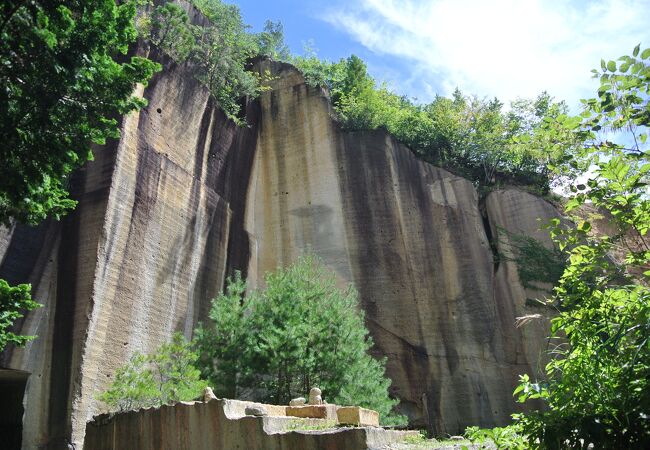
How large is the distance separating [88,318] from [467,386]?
10634 millimetres

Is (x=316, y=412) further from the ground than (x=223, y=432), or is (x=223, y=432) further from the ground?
(x=316, y=412)

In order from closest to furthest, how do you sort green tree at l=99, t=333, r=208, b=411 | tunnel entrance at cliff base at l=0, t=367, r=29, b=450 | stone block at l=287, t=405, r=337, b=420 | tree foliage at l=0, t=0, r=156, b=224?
tree foliage at l=0, t=0, r=156, b=224, stone block at l=287, t=405, r=337, b=420, green tree at l=99, t=333, r=208, b=411, tunnel entrance at cliff base at l=0, t=367, r=29, b=450

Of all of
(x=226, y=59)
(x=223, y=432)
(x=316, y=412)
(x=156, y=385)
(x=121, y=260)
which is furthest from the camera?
(x=226, y=59)

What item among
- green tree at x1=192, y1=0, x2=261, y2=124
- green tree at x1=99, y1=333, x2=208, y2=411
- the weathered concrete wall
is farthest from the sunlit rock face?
green tree at x1=99, y1=333, x2=208, y2=411

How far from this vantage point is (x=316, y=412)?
326 inches

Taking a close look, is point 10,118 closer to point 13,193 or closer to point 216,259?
point 13,193

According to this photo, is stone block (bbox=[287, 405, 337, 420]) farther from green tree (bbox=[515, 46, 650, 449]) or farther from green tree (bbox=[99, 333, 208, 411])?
green tree (bbox=[515, 46, 650, 449])

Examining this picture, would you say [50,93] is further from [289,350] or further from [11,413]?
[11,413]

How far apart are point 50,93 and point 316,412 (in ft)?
17.8

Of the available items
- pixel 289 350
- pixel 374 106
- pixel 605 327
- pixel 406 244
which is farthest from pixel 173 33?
pixel 605 327

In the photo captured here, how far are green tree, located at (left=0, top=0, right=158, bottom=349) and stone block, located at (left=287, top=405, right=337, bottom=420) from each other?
3.86 m

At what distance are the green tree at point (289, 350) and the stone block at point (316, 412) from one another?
2.67 metres

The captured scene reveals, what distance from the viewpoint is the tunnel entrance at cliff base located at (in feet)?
41.8

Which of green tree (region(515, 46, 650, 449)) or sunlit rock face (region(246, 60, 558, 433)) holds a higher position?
sunlit rock face (region(246, 60, 558, 433))
